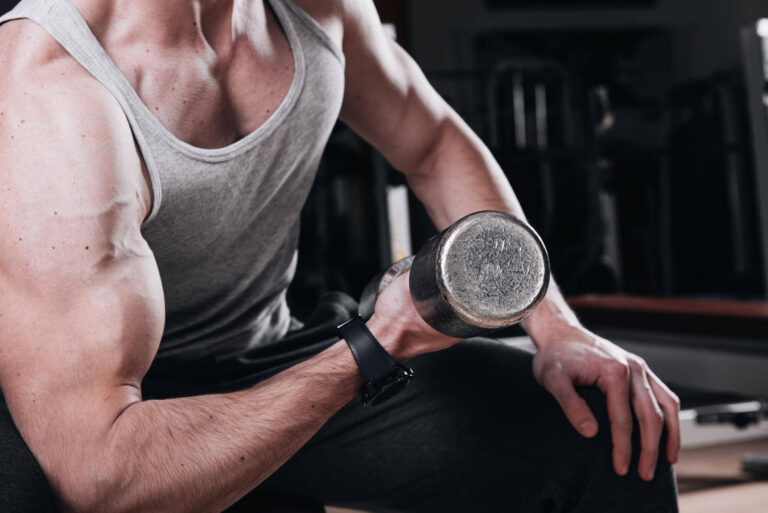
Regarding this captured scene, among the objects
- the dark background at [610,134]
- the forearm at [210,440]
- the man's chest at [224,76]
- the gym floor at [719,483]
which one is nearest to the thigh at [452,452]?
the forearm at [210,440]

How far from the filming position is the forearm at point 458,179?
1.32 meters

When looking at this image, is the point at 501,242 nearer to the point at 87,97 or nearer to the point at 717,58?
the point at 87,97

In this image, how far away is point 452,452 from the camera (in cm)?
117

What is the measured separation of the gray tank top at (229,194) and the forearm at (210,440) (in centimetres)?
25

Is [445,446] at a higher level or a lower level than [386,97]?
lower

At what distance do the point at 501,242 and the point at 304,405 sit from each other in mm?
253

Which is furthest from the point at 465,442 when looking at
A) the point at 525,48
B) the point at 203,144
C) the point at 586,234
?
the point at 525,48

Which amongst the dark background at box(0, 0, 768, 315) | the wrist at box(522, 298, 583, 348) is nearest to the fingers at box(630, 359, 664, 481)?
the wrist at box(522, 298, 583, 348)

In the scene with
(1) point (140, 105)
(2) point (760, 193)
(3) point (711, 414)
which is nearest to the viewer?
(1) point (140, 105)

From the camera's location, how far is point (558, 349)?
1141 mm

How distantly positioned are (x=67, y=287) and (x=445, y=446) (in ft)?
1.85

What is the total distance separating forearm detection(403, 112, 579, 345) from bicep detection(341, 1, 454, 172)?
17mm

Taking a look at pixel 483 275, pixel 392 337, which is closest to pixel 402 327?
pixel 392 337

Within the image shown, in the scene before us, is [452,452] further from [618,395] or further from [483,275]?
[483,275]
